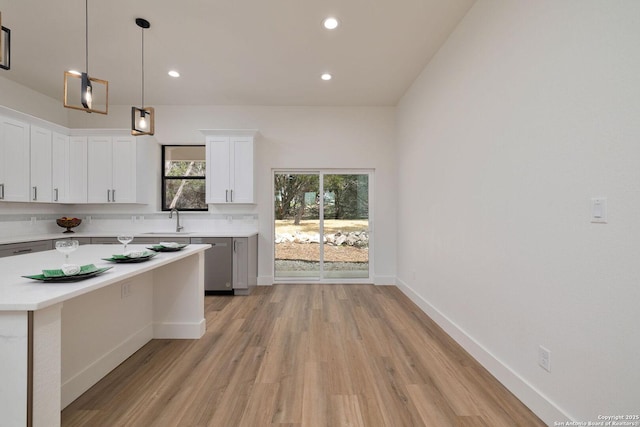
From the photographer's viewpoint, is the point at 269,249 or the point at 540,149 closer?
the point at 540,149

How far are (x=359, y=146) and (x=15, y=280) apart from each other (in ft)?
14.3

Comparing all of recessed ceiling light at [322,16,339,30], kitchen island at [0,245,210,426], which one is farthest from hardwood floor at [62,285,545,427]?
recessed ceiling light at [322,16,339,30]

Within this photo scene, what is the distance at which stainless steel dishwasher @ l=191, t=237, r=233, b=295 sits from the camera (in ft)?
Answer: 13.7

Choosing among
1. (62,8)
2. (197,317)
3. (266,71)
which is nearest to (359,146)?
(266,71)

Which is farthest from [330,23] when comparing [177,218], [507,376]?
[177,218]

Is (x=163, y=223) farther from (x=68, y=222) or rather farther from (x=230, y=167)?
(x=230, y=167)

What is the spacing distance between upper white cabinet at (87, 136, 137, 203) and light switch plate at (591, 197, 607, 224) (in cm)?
537

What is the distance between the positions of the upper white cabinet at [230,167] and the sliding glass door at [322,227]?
586 mm

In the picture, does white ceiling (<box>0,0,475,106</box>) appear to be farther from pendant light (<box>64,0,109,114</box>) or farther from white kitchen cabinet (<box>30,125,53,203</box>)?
white kitchen cabinet (<box>30,125,53,203</box>)

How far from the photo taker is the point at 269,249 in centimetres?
480

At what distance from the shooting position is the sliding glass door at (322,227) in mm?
4914

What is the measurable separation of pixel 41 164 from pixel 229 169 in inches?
103

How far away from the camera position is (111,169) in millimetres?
4480

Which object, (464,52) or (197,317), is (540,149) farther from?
(197,317)
